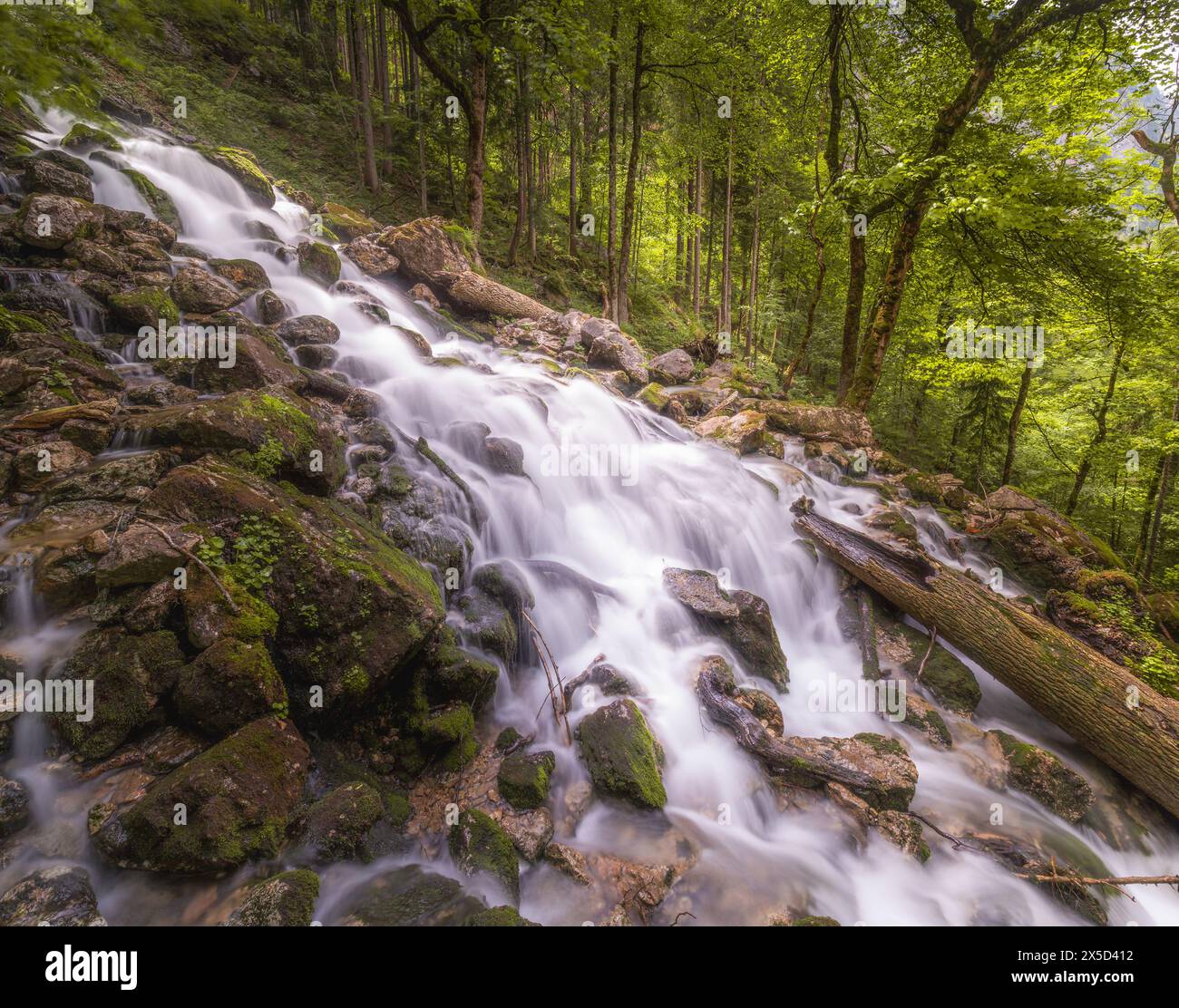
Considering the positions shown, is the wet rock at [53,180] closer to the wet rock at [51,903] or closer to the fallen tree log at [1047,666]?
Answer: the wet rock at [51,903]

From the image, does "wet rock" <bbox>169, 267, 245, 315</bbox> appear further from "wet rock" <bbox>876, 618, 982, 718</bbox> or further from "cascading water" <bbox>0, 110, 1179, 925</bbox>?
"wet rock" <bbox>876, 618, 982, 718</bbox>

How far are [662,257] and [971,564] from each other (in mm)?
21068

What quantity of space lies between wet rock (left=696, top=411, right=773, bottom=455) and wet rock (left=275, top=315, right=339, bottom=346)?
748cm

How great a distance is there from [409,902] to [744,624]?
14.2ft

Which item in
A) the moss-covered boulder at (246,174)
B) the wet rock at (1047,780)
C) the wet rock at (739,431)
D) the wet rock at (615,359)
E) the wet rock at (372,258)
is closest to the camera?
the wet rock at (1047,780)

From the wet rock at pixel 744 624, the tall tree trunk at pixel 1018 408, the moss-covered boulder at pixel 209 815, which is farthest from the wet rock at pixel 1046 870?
the tall tree trunk at pixel 1018 408

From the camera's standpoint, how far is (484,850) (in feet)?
11.5

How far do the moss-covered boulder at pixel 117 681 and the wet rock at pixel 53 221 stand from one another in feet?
21.2

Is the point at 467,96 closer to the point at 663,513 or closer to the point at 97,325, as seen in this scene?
the point at 97,325

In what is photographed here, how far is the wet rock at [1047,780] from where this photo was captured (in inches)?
191

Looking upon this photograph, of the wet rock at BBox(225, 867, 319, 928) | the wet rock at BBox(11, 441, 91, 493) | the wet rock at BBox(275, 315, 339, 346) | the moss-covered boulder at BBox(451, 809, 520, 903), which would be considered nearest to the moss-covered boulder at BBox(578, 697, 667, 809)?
the moss-covered boulder at BBox(451, 809, 520, 903)

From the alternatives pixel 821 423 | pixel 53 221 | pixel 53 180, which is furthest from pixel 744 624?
pixel 53 180

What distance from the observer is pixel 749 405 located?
12.5 meters

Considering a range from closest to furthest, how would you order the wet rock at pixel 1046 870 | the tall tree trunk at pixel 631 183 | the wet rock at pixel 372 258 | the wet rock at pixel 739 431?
the wet rock at pixel 1046 870, the wet rock at pixel 739 431, the wet rock at pixel 372 258, the tall tree trunk at pixel 631 183
